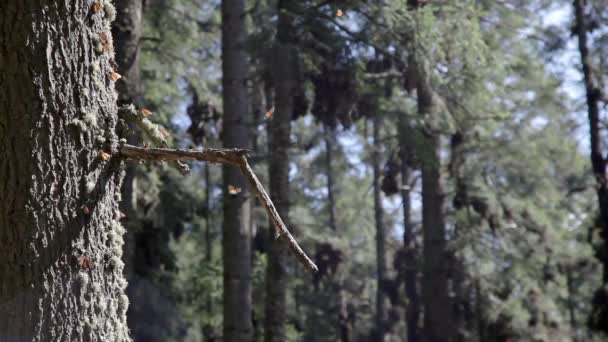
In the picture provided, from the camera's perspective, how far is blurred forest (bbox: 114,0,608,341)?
11.2 m

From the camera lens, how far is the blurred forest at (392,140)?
36.8ft

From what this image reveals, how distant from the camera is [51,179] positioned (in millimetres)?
2725

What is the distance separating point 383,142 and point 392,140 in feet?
5.01

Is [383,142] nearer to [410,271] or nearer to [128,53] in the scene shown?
[128,53]

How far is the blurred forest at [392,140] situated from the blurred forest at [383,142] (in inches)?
1.6

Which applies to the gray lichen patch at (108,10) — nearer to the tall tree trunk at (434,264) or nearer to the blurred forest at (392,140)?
the blurred forest at (392,140)

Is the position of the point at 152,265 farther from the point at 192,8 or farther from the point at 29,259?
the point at 29,259

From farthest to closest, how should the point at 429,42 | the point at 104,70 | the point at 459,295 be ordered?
the point at 459,295
the point at 429,42
the point at 104,70

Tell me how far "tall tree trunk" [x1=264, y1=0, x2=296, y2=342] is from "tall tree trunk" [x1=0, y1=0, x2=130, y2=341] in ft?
26.9

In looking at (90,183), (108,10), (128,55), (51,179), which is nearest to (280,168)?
(128,55)

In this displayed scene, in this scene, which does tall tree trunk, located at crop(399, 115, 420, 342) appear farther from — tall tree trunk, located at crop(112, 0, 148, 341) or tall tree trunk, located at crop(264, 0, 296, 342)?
tall tree trunk, located at crop(112, 0, 148, 341)

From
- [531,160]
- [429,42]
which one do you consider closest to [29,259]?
[429,42]

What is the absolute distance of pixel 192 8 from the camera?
17.7 meters

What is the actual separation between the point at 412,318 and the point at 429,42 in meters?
19.1
